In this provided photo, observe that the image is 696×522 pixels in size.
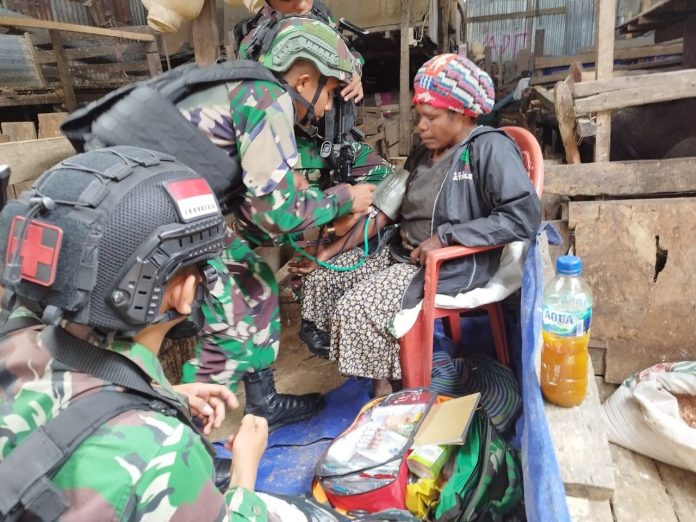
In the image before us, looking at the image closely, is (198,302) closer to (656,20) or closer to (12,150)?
(12,150)

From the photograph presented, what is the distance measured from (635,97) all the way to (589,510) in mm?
2346

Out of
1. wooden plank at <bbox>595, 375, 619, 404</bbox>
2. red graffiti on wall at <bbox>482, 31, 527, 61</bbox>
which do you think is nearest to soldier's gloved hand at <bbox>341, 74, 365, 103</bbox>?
wooden plank at <bbox>595, 375, 619, 404</bbox>

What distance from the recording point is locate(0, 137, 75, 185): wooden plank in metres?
2.00

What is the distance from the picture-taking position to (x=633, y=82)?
283 centimetres

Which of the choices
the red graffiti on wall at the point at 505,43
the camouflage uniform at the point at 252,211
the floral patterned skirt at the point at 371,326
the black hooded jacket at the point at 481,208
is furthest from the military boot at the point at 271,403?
the red graffiti on wall at the point at 505,43

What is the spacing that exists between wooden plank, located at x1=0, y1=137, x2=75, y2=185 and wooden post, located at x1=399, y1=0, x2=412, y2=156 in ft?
18.2

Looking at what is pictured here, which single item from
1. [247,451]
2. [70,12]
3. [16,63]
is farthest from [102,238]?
[70,12]

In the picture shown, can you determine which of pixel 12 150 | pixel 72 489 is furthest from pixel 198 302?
pixel 12 150

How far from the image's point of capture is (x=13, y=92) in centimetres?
684

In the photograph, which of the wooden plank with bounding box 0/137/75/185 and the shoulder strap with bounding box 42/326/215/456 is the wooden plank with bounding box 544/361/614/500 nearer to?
the shoulder strap with bounding box 42/326/215/456

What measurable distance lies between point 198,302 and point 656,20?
655 cm

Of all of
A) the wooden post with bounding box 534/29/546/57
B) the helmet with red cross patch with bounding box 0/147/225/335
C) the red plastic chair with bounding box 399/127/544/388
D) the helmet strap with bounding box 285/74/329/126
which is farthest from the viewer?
the wooden post with bounding box 534/29/546/57

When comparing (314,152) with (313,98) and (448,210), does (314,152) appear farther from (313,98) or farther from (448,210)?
(448,210)

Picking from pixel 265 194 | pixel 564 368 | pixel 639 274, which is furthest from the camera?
pixel 639 274
